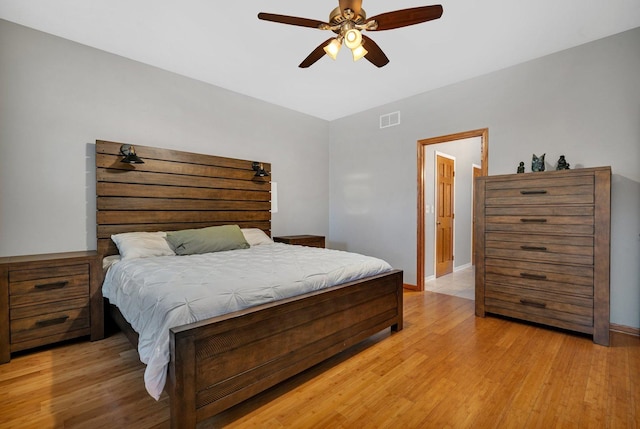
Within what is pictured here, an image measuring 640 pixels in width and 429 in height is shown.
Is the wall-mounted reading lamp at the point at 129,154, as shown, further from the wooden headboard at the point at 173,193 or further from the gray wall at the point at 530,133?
the gray wall at the point at 530,133

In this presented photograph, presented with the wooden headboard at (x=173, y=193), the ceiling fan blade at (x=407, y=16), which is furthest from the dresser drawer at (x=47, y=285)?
the ceiling fan blade at (x=407, y=16)

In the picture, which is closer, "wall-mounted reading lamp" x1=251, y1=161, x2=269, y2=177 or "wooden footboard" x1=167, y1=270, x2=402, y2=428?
"wooden footboard" x1=167, y1=270, x2=402, y2=428

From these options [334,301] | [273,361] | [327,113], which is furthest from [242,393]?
[327,113]

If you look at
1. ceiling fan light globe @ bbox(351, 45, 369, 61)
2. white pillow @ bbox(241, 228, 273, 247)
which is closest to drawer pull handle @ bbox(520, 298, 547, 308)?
ceiling fan light globe @ bbox(351, 45, 369, 61)

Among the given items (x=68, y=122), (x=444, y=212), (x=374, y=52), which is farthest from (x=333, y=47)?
(x=444, y=212)

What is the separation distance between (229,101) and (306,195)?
1.82 meters

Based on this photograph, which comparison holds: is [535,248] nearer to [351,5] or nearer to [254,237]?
[351,5]

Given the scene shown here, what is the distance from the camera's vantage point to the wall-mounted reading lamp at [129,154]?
2957mm

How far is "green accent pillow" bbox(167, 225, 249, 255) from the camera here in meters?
3.00

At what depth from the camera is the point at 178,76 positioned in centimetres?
353

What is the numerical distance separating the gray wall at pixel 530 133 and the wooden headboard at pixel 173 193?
5.50 ft

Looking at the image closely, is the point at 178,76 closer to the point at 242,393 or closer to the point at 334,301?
the point at 334,301

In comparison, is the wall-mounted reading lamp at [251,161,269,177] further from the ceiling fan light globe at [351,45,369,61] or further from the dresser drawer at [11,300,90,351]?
the dresser drawer at [11,300,90,351]

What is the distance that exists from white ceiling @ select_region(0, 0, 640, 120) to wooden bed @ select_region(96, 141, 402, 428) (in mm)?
1015
